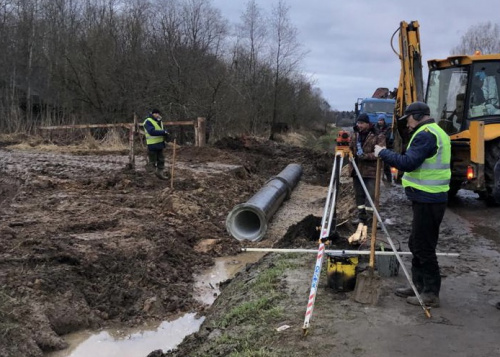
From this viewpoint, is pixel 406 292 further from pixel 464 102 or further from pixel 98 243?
pixel 464 102

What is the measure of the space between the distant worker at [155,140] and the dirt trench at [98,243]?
0.39 m

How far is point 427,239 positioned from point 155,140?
9.08m

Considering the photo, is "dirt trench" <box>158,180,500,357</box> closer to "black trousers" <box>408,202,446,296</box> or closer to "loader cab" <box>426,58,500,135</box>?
"black trousers" <box>408,202,446,296</box>

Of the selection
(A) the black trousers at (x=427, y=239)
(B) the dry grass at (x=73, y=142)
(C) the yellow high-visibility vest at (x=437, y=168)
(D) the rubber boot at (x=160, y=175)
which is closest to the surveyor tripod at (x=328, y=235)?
(A) the black trousers at (x=427, y=239)

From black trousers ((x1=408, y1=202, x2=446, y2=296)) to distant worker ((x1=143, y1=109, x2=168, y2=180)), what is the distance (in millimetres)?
8758

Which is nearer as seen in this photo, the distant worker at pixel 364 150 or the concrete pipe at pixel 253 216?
the distant worker at pixel 364 150

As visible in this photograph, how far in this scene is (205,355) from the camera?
13.6ft

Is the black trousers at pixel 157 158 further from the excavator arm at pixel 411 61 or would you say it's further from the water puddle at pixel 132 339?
the water puddle at pixel 132 339

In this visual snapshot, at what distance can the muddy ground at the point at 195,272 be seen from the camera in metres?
4.25

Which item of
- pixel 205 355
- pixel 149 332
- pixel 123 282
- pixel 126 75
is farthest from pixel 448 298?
pixel 126 75

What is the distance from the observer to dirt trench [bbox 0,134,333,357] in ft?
18.2

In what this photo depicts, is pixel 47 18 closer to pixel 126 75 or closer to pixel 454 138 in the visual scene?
pixel 126 75

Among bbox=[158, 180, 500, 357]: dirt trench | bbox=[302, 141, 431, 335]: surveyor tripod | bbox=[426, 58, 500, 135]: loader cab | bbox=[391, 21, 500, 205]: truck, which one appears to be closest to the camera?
bbox=[158, 180, 500, 357]: dirt trench

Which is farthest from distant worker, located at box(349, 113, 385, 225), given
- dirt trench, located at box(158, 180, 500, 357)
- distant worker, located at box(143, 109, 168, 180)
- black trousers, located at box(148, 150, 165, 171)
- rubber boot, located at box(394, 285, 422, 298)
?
black trousers, located at box(148, 150, 165, 171)
